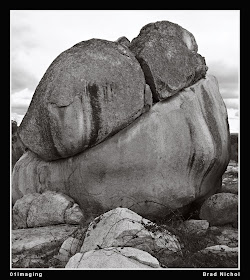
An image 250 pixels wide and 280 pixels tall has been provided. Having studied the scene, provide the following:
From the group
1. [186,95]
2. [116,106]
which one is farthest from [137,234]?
[186,95]

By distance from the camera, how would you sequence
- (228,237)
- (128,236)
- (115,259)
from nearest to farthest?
(115,259) < (128,236) < (228,237)

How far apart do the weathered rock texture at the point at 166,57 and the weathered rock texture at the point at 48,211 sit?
10.1 ft

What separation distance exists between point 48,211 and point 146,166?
2.37m

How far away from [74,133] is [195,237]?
3.26 meters

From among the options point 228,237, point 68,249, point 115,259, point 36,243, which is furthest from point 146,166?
point 115,259

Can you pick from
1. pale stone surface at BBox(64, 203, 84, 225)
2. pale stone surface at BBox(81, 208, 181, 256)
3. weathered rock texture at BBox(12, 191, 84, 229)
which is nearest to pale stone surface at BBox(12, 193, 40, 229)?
weathered rock texture at BBox(12, 191, 84, 229)

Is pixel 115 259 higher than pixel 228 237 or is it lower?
higher

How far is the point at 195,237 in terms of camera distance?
26.6 feet

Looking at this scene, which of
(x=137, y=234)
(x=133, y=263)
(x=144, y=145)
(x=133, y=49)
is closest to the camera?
(x=133, y=263)

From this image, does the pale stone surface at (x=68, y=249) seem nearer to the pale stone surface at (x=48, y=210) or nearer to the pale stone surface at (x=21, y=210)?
the pale stone surface at (x=48, y=210)

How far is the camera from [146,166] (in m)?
8.69

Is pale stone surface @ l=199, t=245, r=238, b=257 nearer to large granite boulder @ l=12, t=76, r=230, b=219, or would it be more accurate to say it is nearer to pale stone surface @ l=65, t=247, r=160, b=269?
pale stone surface @ l=65, t=247, r=160, b=269

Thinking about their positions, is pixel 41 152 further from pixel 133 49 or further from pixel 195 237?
pixel 195 237

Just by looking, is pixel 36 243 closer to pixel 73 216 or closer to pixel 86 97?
pixel 73 216
